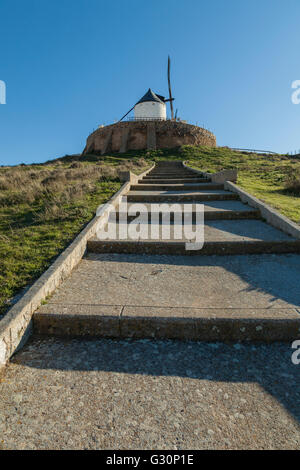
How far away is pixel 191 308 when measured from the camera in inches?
99.6

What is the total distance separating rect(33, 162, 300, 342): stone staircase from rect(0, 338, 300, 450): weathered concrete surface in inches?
6.0

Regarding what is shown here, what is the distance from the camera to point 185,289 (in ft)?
9.95

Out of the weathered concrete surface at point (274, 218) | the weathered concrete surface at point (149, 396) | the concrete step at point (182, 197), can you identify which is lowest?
the weathered concrete surface at point (149, 396)

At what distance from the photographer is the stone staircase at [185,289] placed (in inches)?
93.4

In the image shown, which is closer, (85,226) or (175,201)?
(85,226)

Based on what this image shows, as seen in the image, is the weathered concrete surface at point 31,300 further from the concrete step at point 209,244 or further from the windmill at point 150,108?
the windmill at point 150,108

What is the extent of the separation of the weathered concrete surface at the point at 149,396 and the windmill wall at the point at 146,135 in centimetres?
3090

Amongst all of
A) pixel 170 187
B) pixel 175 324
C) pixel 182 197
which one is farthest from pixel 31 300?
pixel 170 187

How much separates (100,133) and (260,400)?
120 feet

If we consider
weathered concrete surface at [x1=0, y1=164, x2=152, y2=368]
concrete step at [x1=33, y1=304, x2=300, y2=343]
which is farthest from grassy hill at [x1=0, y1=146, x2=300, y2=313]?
concrete step at [x1=33, y1=304, x2=300, y2=343]

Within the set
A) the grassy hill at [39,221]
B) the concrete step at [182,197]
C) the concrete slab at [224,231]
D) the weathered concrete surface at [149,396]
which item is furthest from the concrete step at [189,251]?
the concrete step at [182,197]

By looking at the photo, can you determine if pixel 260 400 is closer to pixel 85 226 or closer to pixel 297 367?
pixel 297 367
